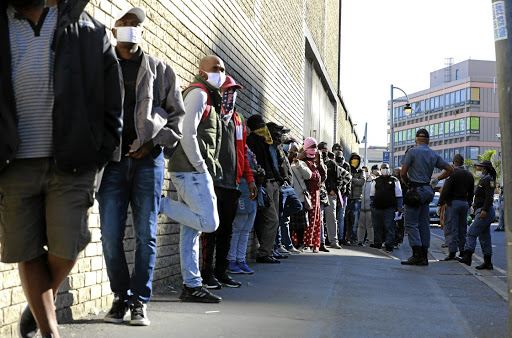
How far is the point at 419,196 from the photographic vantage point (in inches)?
434

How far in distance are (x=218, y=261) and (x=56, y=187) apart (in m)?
3.77

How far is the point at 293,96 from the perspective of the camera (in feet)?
56.1

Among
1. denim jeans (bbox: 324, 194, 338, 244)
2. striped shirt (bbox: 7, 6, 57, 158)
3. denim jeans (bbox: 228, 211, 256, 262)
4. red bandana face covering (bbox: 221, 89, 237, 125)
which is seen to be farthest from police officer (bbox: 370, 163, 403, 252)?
striped shirt (bbox: 7, 6, 57, 158)

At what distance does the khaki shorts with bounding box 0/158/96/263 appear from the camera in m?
3.21

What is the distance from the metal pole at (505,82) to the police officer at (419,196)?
7.13 m

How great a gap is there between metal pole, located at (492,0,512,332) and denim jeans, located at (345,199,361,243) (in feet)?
40.7

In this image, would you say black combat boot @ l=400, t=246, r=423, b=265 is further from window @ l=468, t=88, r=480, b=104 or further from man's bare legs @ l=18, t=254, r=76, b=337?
window @ l=468, t=88, r=480, b=104

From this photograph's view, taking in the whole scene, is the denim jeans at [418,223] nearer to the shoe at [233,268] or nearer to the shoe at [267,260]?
the shoe at [267,260]

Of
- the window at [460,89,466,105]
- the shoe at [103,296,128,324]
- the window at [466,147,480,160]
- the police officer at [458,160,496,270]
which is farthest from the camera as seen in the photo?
the window at [460,89,466,105]

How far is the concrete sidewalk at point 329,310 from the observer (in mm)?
4719

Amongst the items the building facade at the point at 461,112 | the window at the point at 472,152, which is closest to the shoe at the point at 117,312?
the building facade at the point at 461,112

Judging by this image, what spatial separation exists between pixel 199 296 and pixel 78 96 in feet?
9.32

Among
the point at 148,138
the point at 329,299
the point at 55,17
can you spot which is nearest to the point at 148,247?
the point at 148,138

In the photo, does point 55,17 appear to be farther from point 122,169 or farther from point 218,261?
point 218,261
